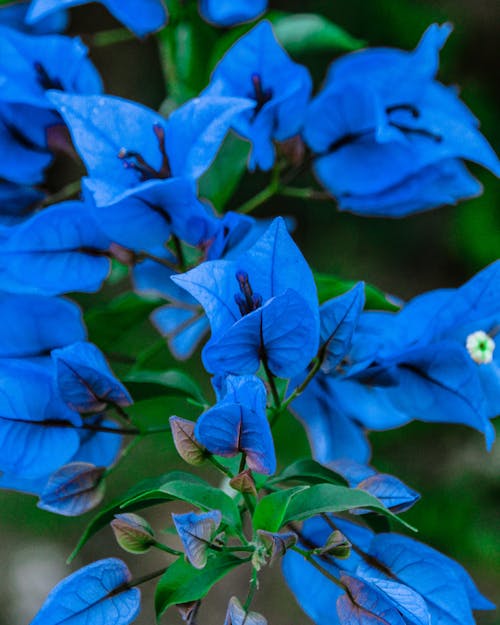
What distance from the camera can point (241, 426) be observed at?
445mm

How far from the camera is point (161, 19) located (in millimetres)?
729

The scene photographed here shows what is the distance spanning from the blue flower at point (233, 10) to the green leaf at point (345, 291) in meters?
0.23

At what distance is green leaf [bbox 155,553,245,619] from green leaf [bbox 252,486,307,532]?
2cm

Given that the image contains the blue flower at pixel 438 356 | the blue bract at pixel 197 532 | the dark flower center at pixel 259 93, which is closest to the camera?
the blue bract at pixel 197 532

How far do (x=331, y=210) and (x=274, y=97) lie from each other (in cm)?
121

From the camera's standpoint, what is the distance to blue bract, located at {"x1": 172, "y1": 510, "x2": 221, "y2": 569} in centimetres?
42

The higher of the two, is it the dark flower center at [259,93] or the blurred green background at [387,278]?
the dark flower center at [259,93]

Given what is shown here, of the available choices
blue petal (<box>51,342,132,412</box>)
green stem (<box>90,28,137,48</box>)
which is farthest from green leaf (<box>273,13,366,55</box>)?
blue petal (<box>51,342,132,412</box>)

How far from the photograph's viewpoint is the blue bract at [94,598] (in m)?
0.46

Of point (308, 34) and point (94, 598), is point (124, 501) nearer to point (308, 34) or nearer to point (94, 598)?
point (94, 598)

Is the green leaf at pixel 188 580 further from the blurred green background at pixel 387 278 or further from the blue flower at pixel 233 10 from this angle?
the blurred green background at pixel 387 278

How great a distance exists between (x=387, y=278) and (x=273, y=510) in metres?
1.54

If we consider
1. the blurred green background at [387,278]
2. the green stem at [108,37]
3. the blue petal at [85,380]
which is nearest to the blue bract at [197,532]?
the blue petal at [85,380]

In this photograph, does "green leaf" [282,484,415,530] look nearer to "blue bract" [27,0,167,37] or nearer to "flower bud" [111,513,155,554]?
"flower bud" [111,513,155,554]
